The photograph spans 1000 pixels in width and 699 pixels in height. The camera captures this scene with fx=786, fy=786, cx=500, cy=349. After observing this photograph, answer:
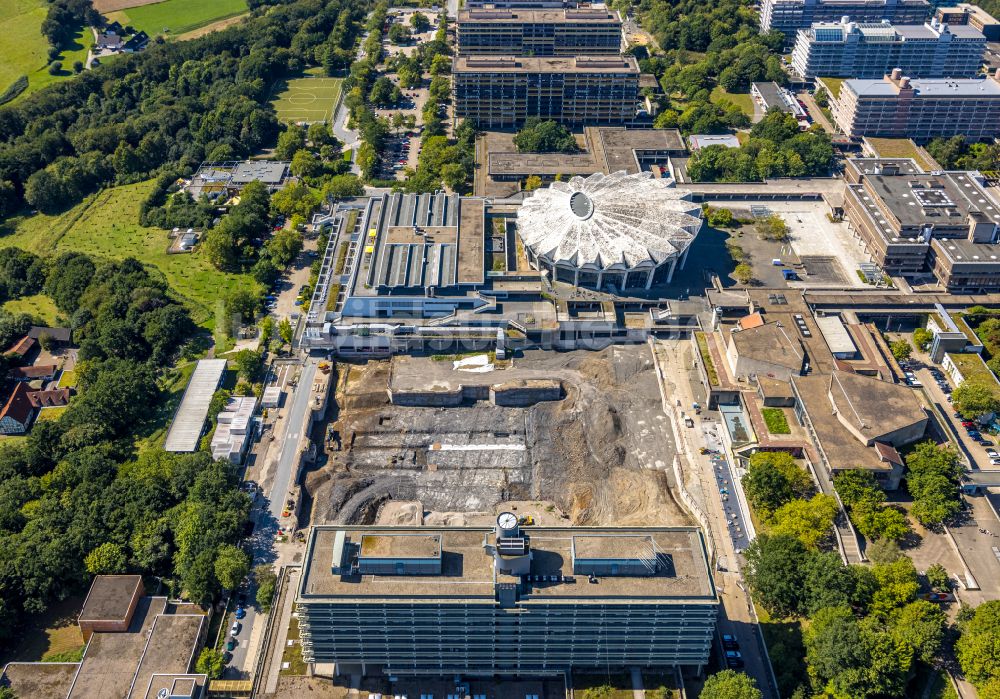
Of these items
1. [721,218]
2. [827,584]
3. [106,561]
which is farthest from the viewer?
[721,218]

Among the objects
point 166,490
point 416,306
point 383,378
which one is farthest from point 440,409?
point 166,490

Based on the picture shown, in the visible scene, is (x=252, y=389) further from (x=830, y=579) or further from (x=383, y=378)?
(x=830, y=579)

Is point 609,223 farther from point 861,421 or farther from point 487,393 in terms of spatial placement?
point 861,421

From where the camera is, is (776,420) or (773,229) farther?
(773,229)

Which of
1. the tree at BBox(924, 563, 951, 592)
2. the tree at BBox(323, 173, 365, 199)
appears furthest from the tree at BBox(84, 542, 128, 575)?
the tree at BBox(924, 563, 951, 592)

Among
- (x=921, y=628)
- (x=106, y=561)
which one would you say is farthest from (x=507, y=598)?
(x=106, y=561)

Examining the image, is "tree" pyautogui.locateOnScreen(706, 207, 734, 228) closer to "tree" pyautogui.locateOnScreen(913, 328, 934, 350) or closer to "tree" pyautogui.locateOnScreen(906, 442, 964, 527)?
"tree" pyautogui.locateOnScreen(913, 328, 934, 350)

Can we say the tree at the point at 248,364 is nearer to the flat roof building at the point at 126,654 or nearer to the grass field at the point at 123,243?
the grass field at the point at 123,243
